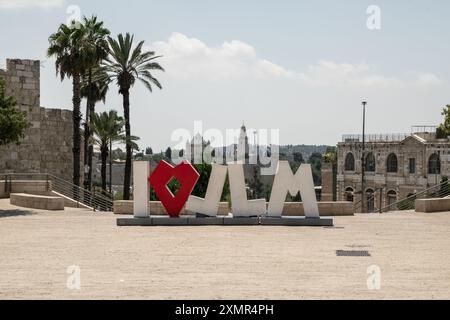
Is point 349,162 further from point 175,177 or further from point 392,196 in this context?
point 175,177

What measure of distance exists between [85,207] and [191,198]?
34.4 ft

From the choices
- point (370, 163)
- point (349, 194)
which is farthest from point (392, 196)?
point (349, 194)

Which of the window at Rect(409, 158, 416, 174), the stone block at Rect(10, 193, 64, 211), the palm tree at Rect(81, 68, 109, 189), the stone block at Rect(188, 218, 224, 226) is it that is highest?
the palm tree at Rect(81, 68, 109, 189)

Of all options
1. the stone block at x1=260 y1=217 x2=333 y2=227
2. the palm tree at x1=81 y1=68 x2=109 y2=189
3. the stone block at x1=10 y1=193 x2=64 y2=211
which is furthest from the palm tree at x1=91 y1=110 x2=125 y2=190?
the stone block at x1=260 y1=217 x2=333 y2=227

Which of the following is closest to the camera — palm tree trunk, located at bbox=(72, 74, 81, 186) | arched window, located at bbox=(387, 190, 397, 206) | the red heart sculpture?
the red heart sculpture

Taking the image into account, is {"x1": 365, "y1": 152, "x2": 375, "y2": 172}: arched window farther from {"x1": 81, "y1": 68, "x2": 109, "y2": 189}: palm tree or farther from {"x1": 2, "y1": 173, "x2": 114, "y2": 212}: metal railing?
{"x1": 2, "y1": 173, "x2": 114, "y2": 212}: metal railing

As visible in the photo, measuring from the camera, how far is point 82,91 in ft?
175

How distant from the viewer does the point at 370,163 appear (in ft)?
292

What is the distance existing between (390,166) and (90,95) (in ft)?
158

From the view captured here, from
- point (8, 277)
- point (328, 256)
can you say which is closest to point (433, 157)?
point (328, 256)

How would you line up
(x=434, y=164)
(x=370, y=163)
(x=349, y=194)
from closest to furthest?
1. (x=434, y=164)
2. (x=370, y=163)
3. (x=349, y=194)

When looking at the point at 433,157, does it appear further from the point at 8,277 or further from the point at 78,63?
the point at 8,277

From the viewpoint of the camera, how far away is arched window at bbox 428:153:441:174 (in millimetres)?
76006
